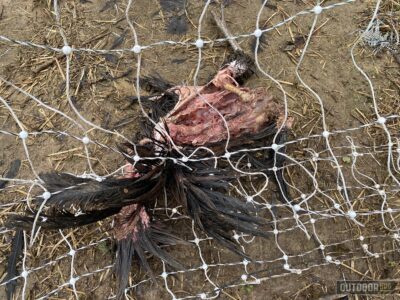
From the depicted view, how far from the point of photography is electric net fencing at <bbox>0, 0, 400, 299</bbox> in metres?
1.72

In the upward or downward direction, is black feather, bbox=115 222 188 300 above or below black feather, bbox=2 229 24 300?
above

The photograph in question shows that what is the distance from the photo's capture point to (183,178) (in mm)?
1618

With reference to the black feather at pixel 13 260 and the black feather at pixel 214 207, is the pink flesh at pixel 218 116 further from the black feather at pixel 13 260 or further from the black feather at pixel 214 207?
the black feather at pixel 13 260

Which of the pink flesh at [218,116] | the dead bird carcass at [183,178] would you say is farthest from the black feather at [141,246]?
the pink flesh at [218,116]

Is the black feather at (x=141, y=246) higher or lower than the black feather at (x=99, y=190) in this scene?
lower

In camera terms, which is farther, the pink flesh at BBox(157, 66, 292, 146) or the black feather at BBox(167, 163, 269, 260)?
the pink flesh at BBox(157, 66, 292, 146)

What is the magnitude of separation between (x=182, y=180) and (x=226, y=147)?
0.20m

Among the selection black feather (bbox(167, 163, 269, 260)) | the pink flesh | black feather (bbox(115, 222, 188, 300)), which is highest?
the pink flesh

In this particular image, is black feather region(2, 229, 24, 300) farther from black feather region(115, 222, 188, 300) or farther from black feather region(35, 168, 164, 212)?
black feather region(115, 222, 188, 300)

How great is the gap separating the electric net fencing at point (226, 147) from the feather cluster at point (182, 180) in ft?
0.13

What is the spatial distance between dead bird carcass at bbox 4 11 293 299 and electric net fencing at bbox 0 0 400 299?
0.04m

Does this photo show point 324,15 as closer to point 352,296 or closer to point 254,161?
point 254,161

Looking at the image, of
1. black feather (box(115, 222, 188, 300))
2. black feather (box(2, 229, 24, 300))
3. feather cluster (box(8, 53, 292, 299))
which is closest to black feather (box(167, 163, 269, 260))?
feather cluster (box(8, 53, 292, 299))

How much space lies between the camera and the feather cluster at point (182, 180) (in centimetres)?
156
